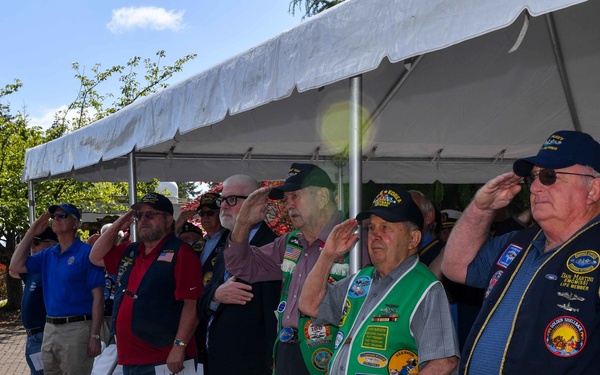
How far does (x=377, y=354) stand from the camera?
285cm

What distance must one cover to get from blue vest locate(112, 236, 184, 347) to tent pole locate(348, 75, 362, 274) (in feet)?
6.95

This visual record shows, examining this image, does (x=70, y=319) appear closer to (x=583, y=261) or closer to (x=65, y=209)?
(x=65, y=209)

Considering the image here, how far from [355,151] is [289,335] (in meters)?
1.00

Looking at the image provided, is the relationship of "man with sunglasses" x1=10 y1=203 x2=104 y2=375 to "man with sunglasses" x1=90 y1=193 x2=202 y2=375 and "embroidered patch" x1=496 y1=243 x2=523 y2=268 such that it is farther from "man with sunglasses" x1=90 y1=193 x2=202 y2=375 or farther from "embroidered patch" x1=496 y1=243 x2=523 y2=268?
"embroidered patch" x1=496 y1=243 x2=523 y2=268

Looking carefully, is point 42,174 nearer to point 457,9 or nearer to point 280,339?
point 280,339

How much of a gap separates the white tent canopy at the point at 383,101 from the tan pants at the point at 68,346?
1469 millimetres

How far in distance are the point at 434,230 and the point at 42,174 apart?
14.6ft

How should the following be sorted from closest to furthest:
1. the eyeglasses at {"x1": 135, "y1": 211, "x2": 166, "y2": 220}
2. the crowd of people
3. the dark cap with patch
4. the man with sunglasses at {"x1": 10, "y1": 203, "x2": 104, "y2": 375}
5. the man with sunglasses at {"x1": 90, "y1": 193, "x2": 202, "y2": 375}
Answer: the crowd of people < the man with sunglasses at {"x1": 90, "y1": 193, "x2": 202, "y2": 375} < the eyeglasses at {"x1": 135, "y1": 211, "x2": 166, "y2": 220} < the dark cap with patch < the man with sunglasses at {"x1": 10, "y1": 203, "x2": 104, "y2": 375}

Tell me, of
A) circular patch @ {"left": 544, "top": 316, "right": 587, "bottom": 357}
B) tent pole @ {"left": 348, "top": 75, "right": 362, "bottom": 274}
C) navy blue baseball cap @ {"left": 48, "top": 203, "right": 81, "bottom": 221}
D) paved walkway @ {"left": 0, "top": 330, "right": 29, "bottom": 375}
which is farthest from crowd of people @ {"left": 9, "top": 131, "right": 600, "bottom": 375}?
paved walkway @ {"left": 0, "top": 330, "right": 29, "bottom": 375}

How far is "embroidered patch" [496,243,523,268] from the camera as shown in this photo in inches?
103

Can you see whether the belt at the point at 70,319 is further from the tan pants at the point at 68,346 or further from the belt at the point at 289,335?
the belt at the point at 289,335

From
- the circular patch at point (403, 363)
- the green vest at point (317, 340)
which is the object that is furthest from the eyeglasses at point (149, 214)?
the circular patch at point (403, 363)

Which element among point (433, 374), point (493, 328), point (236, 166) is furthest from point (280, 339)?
point (236, 166)

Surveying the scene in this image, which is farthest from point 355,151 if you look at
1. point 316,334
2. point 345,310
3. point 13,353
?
point 13,353
